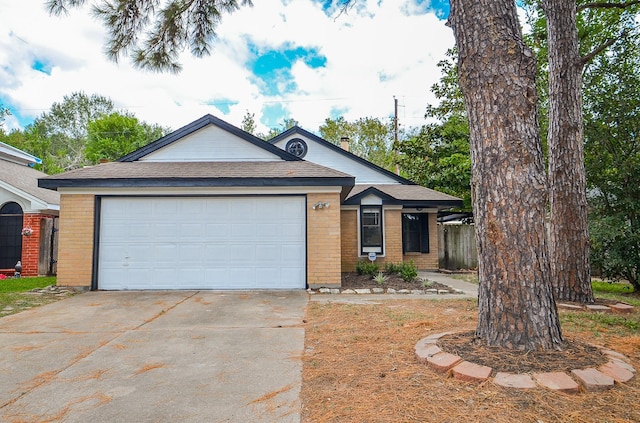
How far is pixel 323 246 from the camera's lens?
25.9ft

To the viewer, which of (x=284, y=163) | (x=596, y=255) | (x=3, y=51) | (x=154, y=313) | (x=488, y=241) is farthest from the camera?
(x=3, y=51)

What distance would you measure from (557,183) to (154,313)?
691 cm

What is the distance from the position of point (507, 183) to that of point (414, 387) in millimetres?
1913

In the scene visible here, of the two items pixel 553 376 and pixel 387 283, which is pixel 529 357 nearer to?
pixel 553 376

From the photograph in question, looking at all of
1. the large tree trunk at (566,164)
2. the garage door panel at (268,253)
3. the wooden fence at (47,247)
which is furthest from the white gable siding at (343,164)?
the wooden fence at (47,247)

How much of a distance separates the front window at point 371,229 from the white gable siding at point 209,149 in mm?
3857

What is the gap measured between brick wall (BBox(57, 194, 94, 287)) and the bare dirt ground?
18.8 feet

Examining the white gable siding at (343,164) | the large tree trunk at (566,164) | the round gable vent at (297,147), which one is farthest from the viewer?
the round gable vent at (297,147)

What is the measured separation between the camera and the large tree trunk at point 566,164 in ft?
19.2

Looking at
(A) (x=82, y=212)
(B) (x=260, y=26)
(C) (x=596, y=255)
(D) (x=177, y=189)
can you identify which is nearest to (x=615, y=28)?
(C) (x=596, y=255)

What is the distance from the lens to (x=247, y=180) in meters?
7.75

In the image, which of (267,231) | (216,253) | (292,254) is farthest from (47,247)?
(292,254)

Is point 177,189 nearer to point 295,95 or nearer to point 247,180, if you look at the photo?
point 247,180

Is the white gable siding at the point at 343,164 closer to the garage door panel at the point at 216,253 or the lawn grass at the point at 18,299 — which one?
the garage door panel at the point at 216,253
